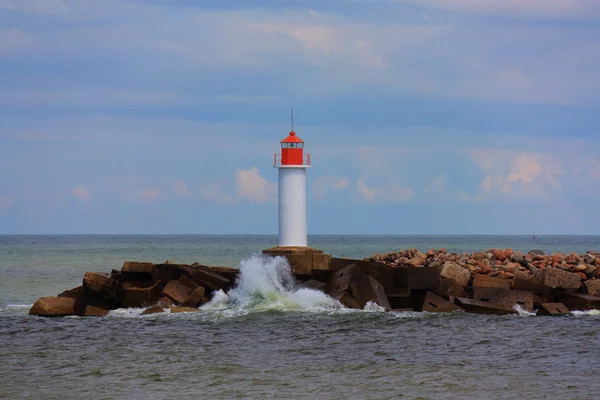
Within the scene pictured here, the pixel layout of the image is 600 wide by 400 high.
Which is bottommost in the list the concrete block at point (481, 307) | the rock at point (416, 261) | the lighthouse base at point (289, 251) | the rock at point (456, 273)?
→ the concrete block at point (481, 307)

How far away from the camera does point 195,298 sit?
71.3 ft

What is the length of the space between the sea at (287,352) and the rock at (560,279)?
47.4 inches

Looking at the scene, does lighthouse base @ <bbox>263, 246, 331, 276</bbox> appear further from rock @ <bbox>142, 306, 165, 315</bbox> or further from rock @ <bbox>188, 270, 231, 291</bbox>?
rock @ <bbox>142, 306, 165, 315</bbox>

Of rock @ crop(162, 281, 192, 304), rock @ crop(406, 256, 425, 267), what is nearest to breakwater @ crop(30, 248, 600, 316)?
rock @ crop(162, 281, 192, 304)

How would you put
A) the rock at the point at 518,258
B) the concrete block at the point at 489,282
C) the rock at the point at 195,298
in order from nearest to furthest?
1. the concrete block at the point at 489,282
2. the rock at the point at 195,298
3. the rock at the point at 518,258

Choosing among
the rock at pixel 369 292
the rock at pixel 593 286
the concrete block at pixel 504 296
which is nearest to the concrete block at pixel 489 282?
the concrete block at pixel 504 296

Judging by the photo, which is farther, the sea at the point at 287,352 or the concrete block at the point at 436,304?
the concrete block at the point at 436,304

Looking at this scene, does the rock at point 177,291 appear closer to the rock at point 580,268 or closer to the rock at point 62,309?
the rock at point 62,309

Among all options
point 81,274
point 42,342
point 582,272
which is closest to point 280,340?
point 42,342

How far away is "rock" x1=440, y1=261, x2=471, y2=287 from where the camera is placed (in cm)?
2142

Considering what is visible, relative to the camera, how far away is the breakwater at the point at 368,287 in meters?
20.8

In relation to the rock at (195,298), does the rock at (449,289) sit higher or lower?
higher

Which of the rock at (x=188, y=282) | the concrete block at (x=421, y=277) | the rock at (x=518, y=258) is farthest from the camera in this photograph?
the rock at (x=518, y=258)

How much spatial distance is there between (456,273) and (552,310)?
2521mm
